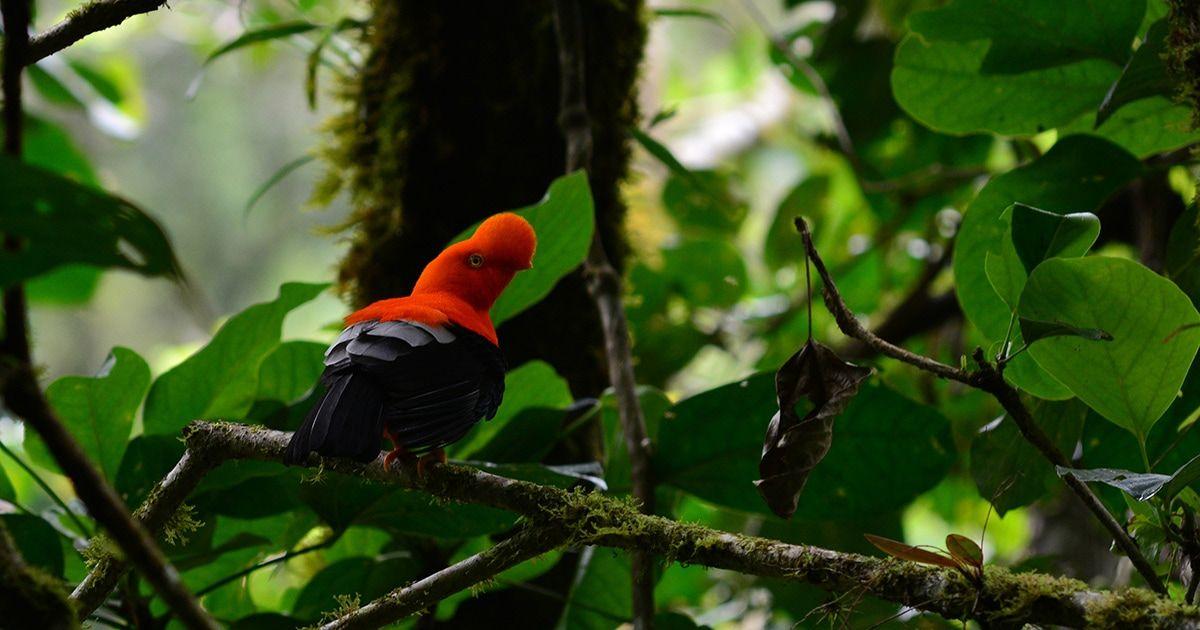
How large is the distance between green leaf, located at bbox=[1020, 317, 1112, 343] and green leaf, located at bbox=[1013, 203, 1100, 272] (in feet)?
0.20

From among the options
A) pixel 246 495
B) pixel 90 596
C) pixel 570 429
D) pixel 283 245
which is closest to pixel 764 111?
pixel 570 429

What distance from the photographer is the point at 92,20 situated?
0.76m

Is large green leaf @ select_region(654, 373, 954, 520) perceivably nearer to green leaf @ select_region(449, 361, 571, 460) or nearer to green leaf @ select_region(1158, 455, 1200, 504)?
green leaf @ select_region(449, 361, 571, 460)

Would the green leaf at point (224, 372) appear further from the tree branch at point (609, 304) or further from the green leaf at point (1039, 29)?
the green leaf at point (1039, 29)

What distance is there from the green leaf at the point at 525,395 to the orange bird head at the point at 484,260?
240 mm

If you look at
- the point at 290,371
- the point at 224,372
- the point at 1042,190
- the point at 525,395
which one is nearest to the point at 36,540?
the point at 224,372

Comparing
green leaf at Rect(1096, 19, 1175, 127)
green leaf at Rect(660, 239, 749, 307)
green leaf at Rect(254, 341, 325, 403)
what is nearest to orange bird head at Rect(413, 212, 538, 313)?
green leaf at Rect(254, 341, 325, 403)

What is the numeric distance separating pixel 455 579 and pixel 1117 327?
0.63 m

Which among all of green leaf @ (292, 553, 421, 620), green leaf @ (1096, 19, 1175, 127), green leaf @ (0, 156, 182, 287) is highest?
green leaf @ (0, 156, 182, 287)

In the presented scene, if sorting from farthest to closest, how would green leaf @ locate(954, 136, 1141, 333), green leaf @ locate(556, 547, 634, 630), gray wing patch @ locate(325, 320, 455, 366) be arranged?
green leaf @ locate(556, 547, 634, 630) → green leaf @ locate(954, 136, 1141, 333) → gray wing patch @ locate(325, 320, 455, 366)

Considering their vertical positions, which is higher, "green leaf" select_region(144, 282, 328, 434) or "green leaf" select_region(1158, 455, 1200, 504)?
"green leaf" select_region(144, 282, 328, 434)

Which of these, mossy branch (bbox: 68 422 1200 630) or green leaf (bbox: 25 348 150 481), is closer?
mossy branch (bbox: 68 422 1200 630)

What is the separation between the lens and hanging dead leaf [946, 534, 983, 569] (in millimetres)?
736

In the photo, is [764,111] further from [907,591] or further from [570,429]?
[907,591]
